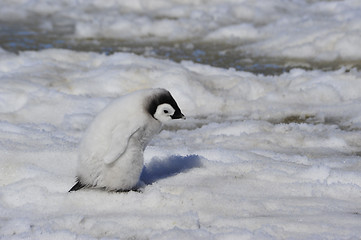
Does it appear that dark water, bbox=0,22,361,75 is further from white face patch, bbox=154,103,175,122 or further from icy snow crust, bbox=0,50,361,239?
white face patch, bbox=154,103,175,122

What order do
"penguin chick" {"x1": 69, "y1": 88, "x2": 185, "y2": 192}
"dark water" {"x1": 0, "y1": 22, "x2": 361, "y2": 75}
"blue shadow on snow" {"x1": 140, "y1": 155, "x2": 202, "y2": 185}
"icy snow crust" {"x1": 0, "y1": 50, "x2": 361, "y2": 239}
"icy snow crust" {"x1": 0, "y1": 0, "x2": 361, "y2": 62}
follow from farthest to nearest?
1. "icy snow crust" {"x1": 0, "y1": 0, "x2": 361, "y2": 62}
2. "dark water" {"x1": 0, "y1": 22, "x2": 361, "y2": 75}
3. "blue shadow on snow" {"x1": 140, "y1": 155, "x2": 202, "y2": 185}
4. "penguin chick" {"x1": 69, "y1": 88, "x2": 185, "y2": 192}
5. "icy snow crust" {"x1": 0, "y1": 50, "x2": 361, "y2": 239}

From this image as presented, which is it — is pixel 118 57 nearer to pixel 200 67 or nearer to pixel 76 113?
pixel 200 67

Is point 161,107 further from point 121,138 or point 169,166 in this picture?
point 169,166

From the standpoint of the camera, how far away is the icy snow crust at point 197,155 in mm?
2732

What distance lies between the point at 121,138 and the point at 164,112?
0.27 meters

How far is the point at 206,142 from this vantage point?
14.8ft

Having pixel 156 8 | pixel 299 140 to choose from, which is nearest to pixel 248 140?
pixel 299 140

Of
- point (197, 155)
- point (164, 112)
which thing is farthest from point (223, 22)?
point (164, 112)

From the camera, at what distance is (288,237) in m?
2.62

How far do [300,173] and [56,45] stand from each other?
5973 mm

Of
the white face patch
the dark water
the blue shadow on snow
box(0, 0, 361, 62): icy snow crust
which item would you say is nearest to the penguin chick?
the white face patch

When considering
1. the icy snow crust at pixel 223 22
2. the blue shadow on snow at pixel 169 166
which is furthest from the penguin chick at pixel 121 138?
the icy snow crust at pixel 223 22

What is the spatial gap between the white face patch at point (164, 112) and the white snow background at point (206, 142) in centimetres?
38

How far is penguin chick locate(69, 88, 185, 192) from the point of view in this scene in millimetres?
2861
